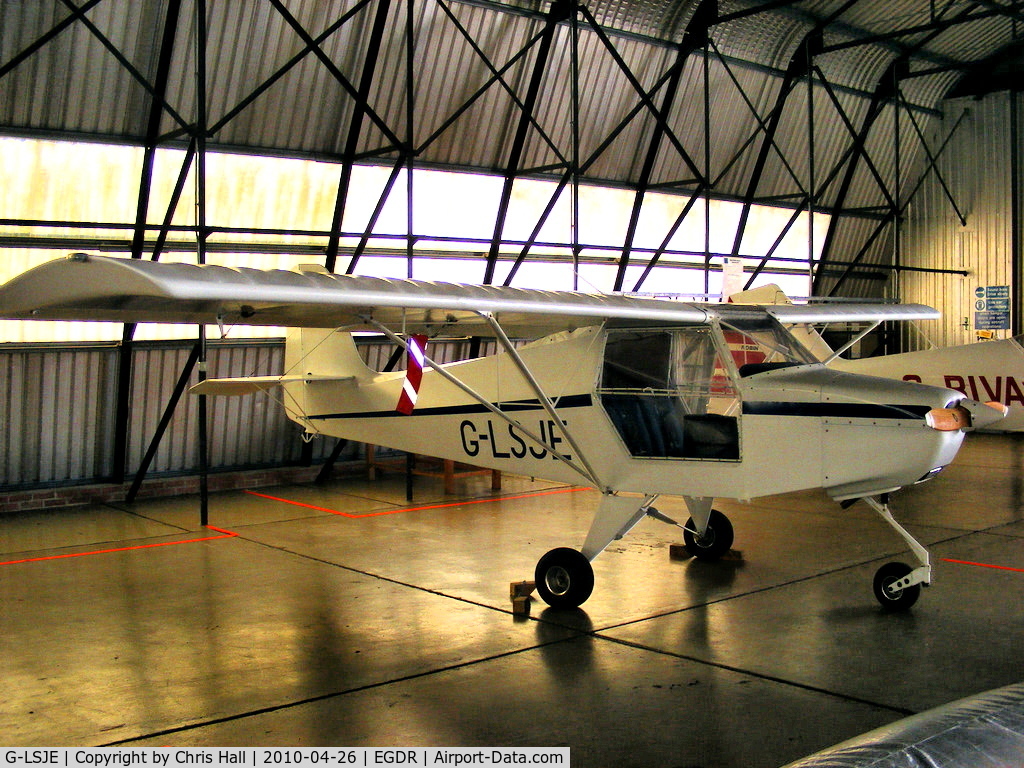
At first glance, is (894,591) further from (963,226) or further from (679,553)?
(963,226)

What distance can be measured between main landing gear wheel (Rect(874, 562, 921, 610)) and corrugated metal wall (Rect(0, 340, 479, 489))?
841cm

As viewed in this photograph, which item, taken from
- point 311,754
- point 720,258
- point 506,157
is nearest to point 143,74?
point 506,157

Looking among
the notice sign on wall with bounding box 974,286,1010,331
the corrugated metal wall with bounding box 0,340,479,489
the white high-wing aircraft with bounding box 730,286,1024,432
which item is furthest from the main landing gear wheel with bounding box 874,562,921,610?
the notice sign on wall with bounding box 974,286,1010,331

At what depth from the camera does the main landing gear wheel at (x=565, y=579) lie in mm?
7020

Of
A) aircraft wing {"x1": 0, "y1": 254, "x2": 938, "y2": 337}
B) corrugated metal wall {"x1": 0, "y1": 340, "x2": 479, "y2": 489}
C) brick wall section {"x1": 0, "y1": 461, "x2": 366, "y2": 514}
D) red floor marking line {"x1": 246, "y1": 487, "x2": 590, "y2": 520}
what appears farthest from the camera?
brick wall section {"x1": 0, "y1": 461, "x2": 366, "y2": 514}

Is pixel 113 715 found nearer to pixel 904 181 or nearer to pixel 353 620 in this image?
pixel 353 620

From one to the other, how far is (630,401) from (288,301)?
2786 millimetres

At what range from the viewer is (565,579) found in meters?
7.07

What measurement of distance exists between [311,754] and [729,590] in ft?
13.7

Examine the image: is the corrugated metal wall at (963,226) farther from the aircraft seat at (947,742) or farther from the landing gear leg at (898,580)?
the aircraft seat at (947,742)

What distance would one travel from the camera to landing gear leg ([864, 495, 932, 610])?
669 centimetres

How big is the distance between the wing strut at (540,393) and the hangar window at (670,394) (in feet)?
1.10

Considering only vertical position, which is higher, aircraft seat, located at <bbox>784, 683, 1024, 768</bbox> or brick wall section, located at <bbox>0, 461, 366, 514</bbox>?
aircraft seat, located at <bbox>784, 683, 1024, 768</bbox>

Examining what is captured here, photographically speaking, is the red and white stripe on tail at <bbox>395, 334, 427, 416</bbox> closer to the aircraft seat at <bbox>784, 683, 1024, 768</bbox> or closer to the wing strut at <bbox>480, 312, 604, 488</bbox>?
the wing strut at <bbox>480, 312, 604, 488</bbox>
